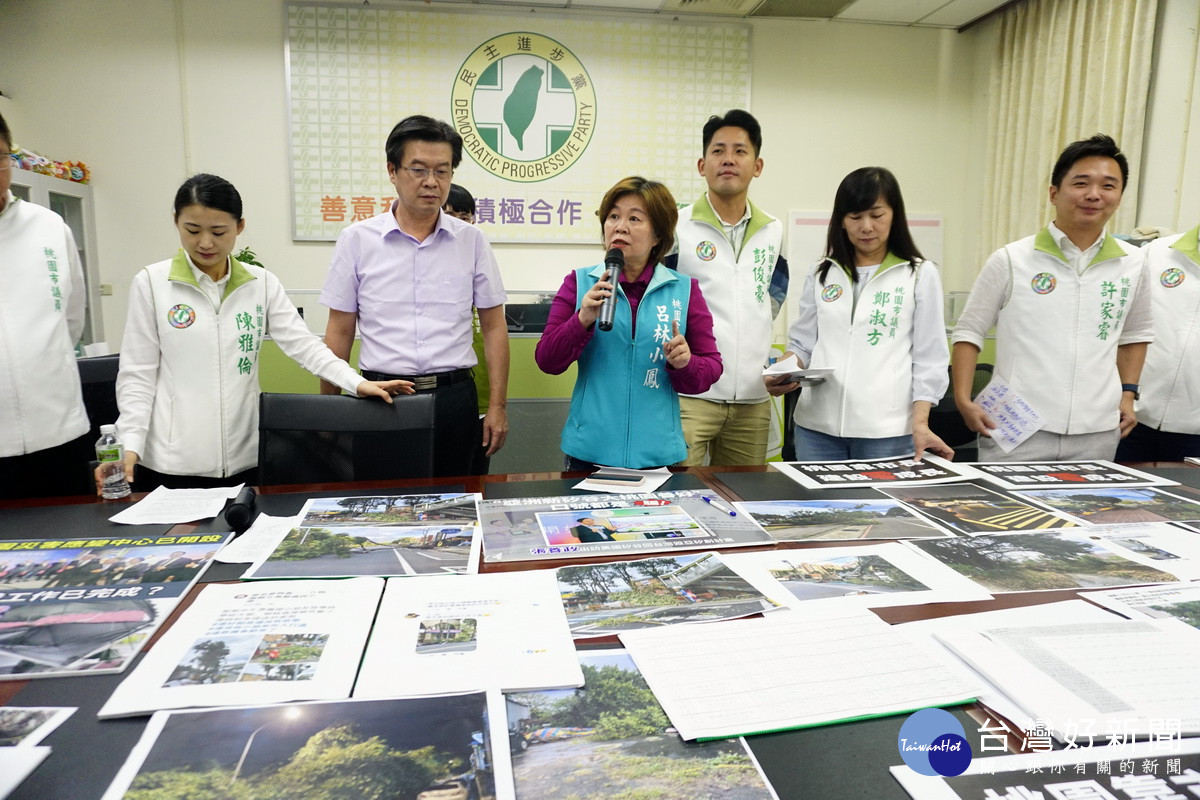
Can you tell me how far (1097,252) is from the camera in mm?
1902

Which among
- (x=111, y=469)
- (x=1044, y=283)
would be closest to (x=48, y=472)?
(x=111, y=469)

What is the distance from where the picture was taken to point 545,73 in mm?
4191

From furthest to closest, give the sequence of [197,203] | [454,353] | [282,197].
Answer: [282,197] < [454,353] < [197,203]

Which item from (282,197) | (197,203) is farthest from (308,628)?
(282,197)

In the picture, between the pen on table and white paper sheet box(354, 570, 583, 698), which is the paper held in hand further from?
white paper sheet box(354, 570, 583, 698)

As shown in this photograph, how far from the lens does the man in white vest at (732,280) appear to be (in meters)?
2.13

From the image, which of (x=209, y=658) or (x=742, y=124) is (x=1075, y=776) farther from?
(x=742, y=124)

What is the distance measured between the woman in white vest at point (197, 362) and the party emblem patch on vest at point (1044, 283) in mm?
1631

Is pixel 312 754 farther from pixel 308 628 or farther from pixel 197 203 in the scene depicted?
pixel 197 203

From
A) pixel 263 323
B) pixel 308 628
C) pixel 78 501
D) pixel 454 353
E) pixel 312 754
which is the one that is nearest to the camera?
pixel 312 754

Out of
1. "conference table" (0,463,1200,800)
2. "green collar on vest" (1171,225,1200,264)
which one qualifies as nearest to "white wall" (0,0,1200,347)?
"green collar on vest" (1171,225,1200,264)

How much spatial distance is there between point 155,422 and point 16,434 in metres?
0.32

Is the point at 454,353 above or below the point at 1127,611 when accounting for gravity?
above

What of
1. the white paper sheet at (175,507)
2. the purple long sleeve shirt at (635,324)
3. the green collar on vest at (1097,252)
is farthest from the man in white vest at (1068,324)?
the white paper sheet at (175,507)
